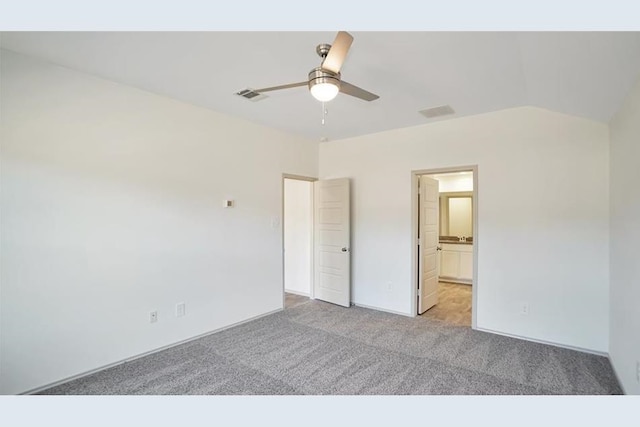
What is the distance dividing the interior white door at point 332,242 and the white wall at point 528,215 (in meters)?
0.64

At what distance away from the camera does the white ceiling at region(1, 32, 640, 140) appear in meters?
2.03

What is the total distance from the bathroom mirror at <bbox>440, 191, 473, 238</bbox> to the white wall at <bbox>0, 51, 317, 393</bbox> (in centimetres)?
487

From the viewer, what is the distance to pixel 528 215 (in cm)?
341

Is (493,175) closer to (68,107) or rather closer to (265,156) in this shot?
(265,156)

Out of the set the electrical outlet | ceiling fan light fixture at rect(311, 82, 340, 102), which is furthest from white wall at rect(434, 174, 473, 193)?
the electrical outlet

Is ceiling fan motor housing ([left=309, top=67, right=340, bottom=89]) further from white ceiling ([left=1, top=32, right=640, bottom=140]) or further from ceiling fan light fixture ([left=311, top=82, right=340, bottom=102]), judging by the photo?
white ceiling ([left=1, top=32, right=640, bottom=140])

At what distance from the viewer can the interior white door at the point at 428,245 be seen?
14.4ft

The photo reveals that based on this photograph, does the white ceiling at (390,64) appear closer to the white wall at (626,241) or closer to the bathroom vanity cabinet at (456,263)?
the white wall at (626,241)

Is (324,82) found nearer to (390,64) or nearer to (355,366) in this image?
(390,64)

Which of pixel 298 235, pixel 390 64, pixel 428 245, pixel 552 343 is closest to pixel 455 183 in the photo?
pixel 428 245

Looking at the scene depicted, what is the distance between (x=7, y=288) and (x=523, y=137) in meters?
5.00

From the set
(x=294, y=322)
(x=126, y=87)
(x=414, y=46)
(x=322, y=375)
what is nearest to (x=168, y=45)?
(x=126, y=87)

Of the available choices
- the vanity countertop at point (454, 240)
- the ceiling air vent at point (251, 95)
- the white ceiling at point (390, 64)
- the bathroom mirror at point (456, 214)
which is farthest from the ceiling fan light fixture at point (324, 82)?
the bathroom mirror at point (456, 214)

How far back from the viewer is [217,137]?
12.1 ft
